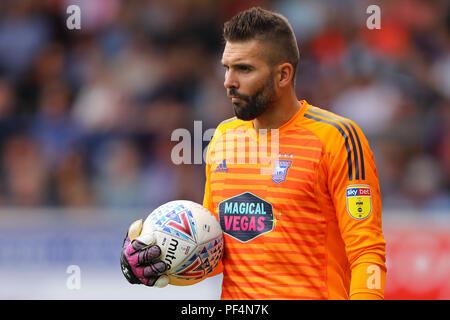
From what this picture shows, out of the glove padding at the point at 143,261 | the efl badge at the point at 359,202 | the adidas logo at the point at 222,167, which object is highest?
the adidas logo at the point at 222,167

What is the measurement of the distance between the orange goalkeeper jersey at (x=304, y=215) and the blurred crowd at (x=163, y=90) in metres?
4.08

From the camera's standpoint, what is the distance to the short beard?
12.7 ft

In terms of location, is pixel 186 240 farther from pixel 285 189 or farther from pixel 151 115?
pixel 151 115

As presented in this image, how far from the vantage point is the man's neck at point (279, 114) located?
13.1 feet

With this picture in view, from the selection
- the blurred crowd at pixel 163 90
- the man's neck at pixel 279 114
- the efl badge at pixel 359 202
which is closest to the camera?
the efl badge at pixel 359 202

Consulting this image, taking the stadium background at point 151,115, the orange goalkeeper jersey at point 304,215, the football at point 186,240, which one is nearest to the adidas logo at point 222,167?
the orange goalkeeper jersey at point 304,215

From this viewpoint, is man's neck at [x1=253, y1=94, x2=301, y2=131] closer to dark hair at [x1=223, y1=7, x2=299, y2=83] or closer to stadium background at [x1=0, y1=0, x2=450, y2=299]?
dark hair at [x1=223, y1=7, x2=299, y2=83]

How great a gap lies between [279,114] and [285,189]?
432mm

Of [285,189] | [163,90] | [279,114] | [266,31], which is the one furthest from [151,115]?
[285,189]

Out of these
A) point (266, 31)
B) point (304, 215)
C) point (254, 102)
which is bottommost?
point (304, 215)

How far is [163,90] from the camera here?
30.0 feet

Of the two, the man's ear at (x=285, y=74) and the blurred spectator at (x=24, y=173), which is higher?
the man's ear at (x=285, y=74)

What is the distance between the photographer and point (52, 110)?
28.7 feet

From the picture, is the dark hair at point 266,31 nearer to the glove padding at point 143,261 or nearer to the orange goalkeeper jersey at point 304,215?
the orange goalkeeper jersey at point 304,215
